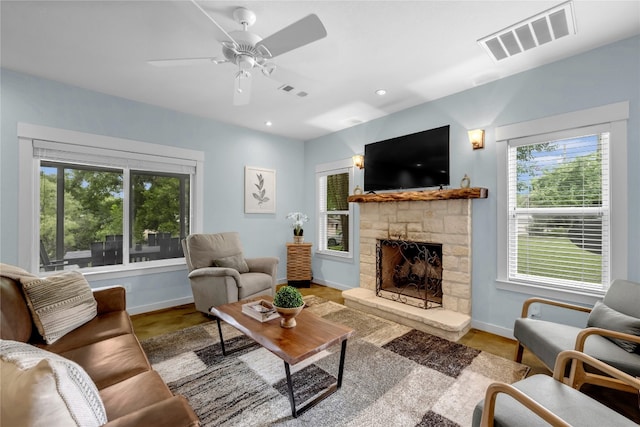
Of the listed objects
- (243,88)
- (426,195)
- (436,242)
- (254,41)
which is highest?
(254,41)

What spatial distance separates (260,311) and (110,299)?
1.30m

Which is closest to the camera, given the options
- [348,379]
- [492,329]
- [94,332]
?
[94,332]

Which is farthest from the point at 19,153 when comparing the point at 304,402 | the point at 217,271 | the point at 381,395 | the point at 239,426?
the point at 381,395

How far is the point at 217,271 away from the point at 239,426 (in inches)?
67.8

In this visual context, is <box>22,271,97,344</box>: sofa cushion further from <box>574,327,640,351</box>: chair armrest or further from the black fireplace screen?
<box>574,327,640,351</box>: chair armrest

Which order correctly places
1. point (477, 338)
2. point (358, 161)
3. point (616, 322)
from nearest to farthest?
point (616, 322), point (477, 338), point (358, 161)

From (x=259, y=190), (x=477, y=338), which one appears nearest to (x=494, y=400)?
(x=477, y=338)

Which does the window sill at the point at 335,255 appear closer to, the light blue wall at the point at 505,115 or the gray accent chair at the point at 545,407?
the light blue wall at the point at 505,115

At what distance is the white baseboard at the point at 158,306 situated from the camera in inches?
135

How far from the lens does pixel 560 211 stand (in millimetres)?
2586

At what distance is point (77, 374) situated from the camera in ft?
2.83

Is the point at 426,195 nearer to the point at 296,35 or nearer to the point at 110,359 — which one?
the point at 296,35

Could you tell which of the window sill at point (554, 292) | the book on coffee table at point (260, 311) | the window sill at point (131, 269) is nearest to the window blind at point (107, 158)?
the window sill at point (131, 269)

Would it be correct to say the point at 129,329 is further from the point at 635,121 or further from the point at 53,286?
the point at 635,121
